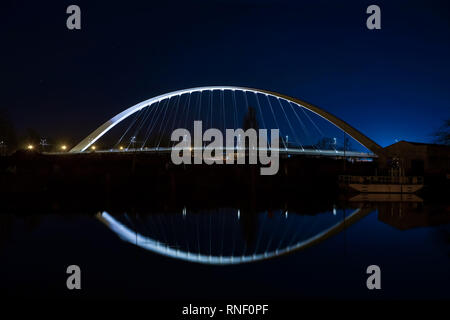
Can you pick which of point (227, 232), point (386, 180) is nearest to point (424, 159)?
point (386, 180)

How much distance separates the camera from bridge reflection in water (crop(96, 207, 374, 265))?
10711 mm

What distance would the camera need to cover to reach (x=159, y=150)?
122 feet

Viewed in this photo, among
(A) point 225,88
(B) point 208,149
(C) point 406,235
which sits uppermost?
(A) point 225,88

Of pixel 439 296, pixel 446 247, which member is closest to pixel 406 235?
pixel 446 247

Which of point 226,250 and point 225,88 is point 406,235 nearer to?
point 226,250

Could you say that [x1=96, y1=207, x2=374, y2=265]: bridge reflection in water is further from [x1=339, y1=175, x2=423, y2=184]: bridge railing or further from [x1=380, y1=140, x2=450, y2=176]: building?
[x1=380, y1=140, x2=450, y2=176]: building

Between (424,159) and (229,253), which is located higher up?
(424,159)

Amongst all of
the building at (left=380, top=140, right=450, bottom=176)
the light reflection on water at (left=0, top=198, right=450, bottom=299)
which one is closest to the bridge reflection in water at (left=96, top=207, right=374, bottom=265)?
the light reflection on water at (left=0, top=198, right=450, bottom=299)

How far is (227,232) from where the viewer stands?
44.8 feet

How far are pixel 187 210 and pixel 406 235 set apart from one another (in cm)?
969

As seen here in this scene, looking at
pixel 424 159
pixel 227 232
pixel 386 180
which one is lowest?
pixel 227 232

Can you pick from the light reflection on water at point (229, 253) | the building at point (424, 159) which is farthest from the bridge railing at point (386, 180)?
the light reflection on water at point (229, 253)

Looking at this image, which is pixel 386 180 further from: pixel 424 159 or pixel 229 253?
pixel 229 253
